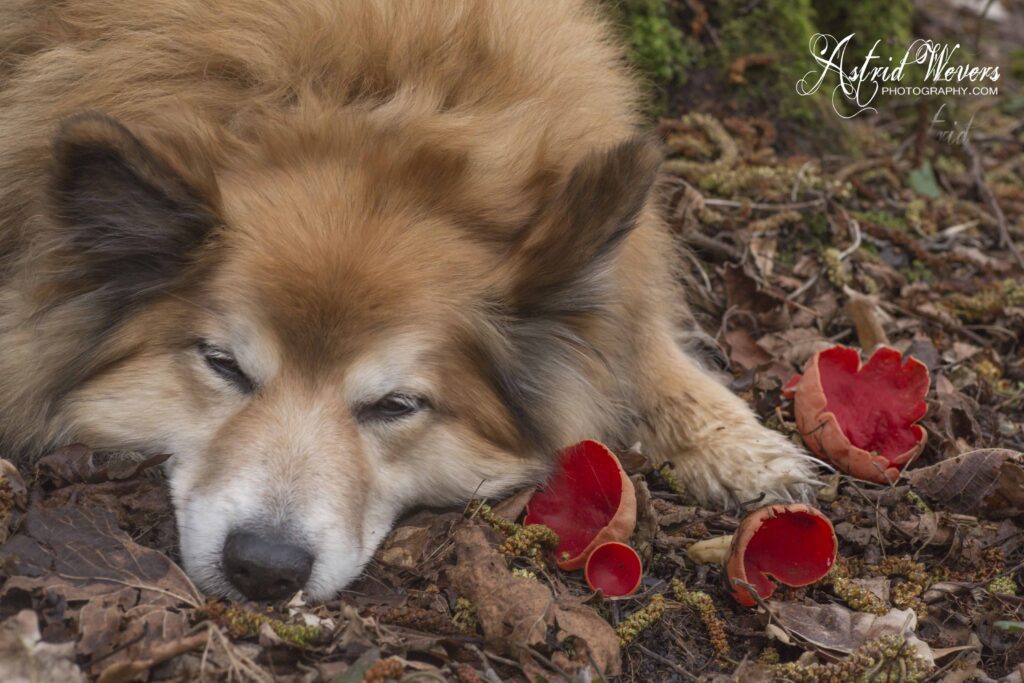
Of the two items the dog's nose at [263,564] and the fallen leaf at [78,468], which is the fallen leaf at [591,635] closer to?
the dog's nose at [263,564]

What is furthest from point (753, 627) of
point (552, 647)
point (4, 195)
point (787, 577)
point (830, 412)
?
point (4, 195)

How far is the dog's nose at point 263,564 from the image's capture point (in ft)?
8.34

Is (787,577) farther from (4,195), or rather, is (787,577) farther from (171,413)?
(4,195)

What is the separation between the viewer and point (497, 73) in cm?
315

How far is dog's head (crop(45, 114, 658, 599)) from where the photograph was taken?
2639 millimetres

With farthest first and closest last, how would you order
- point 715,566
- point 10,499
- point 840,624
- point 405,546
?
point 715,566 → point 405,546 → point 840,624 → point 10,499

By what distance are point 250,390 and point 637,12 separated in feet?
10.2

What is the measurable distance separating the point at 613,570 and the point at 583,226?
3.12 feet

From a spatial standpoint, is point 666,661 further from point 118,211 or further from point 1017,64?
point 1017,64

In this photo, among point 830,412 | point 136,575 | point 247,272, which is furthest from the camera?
point 830,412

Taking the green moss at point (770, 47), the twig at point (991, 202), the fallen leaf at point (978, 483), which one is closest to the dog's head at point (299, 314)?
the fallen leaf at point (978, 483)

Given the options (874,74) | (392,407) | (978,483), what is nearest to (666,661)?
(392,407)

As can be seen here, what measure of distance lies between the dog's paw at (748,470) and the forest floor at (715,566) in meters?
0.07

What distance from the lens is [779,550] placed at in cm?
301
